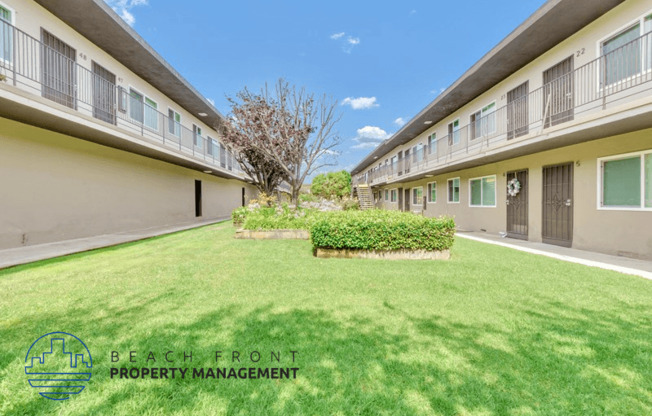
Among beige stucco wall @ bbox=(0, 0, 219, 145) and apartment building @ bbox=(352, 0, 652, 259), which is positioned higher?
beige stucco wall @ bbox=(0, 0, 219, 145)

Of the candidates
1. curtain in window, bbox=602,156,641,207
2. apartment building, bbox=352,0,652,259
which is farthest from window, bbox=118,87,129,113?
curtain in window, bbox=602,156,641,207

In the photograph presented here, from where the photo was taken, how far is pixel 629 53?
739 centimetres

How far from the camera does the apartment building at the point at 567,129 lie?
287 inches

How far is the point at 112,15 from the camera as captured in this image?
8.86m

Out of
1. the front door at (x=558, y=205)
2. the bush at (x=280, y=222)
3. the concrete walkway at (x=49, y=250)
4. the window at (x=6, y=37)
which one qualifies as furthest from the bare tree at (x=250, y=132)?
the front door at (x=558, y=205)

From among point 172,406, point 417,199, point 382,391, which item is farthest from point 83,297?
point 417,199

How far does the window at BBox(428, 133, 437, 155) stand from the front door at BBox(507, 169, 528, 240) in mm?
6897

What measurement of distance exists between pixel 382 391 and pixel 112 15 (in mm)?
12470

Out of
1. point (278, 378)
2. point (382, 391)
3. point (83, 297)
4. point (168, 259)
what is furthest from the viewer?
point (168, 259)

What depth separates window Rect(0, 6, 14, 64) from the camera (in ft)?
23.5

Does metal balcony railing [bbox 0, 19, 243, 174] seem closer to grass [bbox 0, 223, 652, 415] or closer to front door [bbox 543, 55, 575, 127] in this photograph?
grass [bbox 0, 223, 652, 415]

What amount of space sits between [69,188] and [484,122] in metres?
17.4

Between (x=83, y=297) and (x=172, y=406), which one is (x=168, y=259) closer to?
(x=83, y=297)

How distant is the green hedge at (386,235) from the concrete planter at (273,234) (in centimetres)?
358
